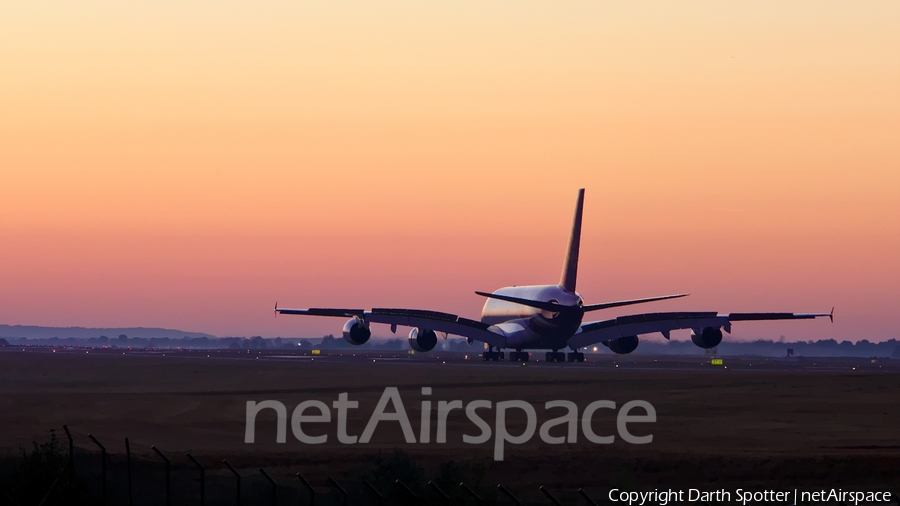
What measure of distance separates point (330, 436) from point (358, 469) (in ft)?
19.9

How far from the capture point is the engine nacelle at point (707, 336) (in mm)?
75562

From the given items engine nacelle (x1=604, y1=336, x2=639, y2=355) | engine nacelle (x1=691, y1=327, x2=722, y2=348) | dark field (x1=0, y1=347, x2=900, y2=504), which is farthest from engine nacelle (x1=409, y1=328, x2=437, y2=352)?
dark field (x1=0, y1=347, x2=900, y2=504)

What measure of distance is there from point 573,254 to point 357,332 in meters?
14.4

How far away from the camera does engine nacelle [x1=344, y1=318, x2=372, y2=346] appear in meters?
79.8

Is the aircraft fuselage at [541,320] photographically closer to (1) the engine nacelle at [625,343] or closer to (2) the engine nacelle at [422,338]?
(1) the engine nacelle at [625,343]

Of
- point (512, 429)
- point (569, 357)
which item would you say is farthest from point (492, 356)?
point (512, 429)

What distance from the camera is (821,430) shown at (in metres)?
34.7

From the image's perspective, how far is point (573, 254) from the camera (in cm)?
8025

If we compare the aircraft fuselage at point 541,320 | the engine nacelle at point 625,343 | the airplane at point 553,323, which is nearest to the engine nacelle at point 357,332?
the airplane at point 553,323

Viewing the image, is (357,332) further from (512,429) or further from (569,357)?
(512,429)

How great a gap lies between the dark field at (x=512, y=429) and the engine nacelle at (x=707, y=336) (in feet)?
42.9

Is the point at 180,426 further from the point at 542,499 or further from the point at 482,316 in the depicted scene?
the point at 482,316

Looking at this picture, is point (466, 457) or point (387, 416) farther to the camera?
point (387, 416)

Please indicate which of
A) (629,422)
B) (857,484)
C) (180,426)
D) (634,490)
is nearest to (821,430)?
(629,422)
